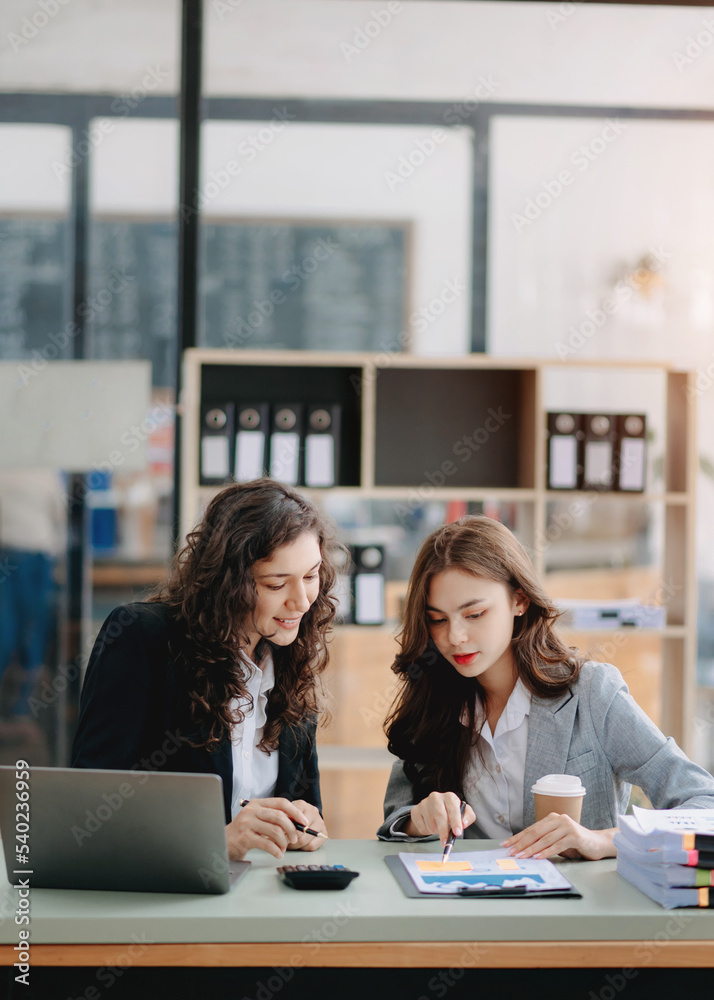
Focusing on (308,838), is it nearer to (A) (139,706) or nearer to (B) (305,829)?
(B) (305,829)

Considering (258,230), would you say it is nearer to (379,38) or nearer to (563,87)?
(379,38)

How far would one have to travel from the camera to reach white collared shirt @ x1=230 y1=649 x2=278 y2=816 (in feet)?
5.89

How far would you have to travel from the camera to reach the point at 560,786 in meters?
1.55

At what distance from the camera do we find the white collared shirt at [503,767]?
183 cm

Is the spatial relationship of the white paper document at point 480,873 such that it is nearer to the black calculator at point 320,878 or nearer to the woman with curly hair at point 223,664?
the black calculator at point 320,878

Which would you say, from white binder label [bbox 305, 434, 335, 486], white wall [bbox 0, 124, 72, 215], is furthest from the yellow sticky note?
white wall [bbox 0, 124, 72, 215]

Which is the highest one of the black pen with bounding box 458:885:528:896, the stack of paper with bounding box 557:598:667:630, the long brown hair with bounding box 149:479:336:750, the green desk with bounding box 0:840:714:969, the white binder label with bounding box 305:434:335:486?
the white binder label with bounding box 305:434:335:486

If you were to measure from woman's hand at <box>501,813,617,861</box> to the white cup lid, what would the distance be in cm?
5

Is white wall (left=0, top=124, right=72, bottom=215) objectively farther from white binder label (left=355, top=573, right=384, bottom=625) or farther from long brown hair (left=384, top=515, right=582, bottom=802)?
long brown hair (left=384, top=515, right=582, bottom=802)

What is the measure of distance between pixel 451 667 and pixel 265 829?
58 centimetres

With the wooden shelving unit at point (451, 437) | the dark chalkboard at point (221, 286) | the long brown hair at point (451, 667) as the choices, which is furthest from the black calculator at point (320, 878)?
the dark chalkboard at point (221, 286)

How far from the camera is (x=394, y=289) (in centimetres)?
405

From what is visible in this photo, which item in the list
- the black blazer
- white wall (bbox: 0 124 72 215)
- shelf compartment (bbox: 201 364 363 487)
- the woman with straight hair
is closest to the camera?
the black blazer

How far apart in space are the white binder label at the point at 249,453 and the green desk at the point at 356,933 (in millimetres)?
1977
